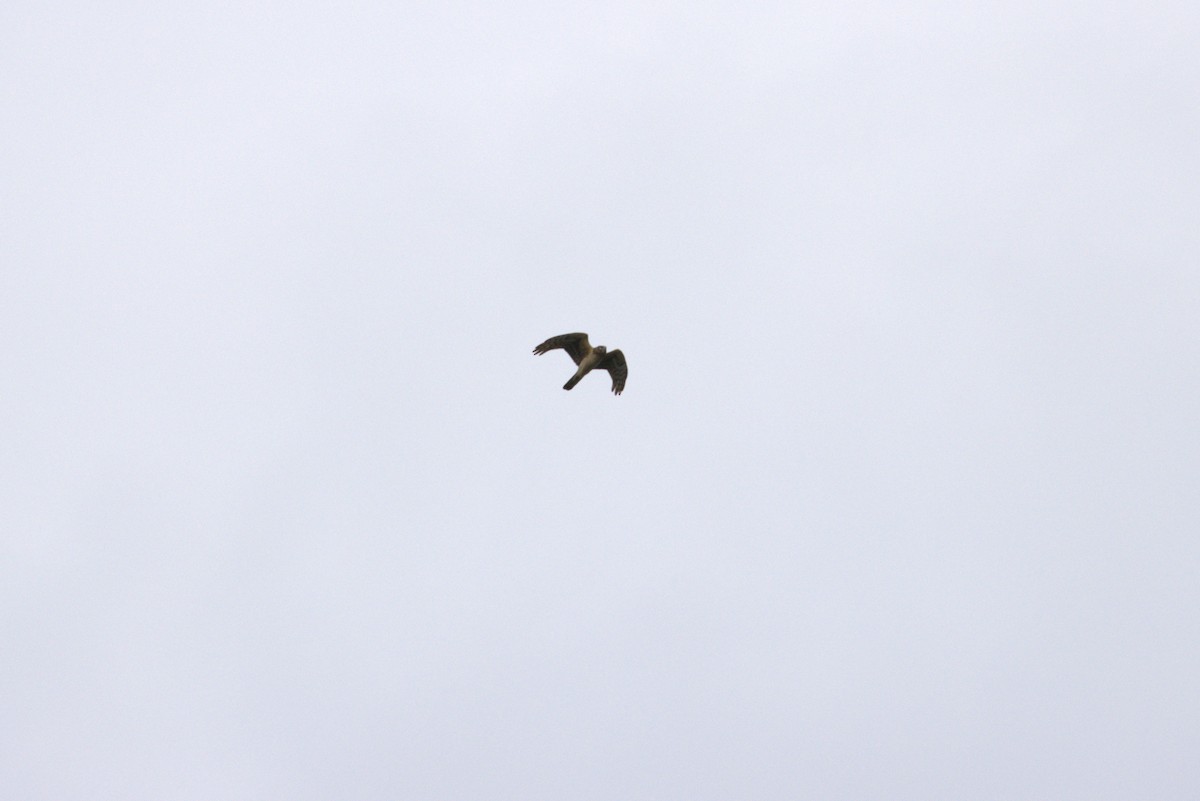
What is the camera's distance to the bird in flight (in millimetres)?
75250

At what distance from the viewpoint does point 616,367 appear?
7638 cm

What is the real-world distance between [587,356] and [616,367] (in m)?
1.13

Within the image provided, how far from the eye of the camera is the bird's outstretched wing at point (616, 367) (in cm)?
7600

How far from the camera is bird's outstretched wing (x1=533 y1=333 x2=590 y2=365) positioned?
7581 centimetres

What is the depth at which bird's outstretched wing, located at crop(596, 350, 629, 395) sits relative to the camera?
76.0 m

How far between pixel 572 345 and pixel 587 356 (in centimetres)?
82

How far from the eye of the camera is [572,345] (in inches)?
3007

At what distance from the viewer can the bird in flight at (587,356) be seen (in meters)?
75.2

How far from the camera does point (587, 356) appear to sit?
7581cm

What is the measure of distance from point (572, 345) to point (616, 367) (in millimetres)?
1573

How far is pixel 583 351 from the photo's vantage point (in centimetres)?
7625

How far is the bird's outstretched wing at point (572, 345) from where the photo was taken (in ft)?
249
